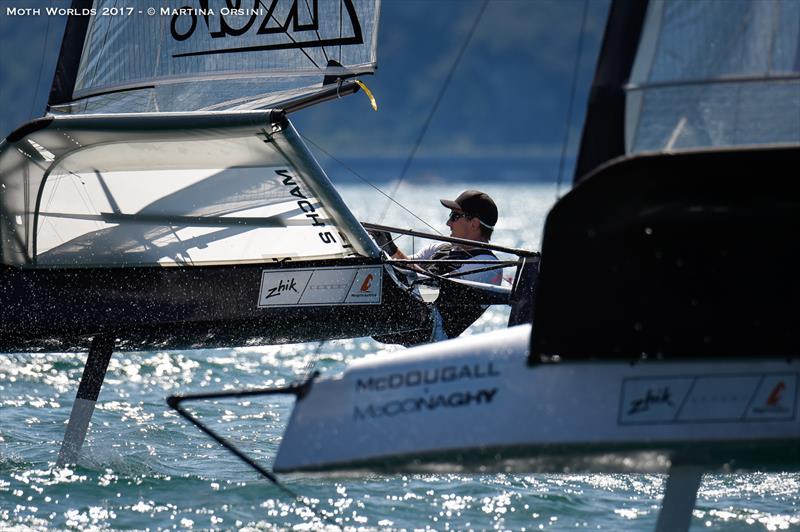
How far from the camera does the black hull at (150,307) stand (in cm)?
485

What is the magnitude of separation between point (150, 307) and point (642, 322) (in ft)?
7.81

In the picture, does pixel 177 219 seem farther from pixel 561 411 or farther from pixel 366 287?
pixel 561 411

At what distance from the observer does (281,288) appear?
5.00m

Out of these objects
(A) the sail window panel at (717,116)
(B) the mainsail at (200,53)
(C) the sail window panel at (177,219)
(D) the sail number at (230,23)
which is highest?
(D) the sail number at (230,23)

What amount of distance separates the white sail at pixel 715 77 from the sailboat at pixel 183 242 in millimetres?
1667

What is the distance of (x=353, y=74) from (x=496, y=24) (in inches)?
3600

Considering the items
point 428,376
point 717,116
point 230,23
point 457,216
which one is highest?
point 230,23

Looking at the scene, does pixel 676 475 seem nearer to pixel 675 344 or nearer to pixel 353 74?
pixel 675 344

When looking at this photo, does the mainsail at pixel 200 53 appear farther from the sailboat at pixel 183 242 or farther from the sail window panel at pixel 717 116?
the sail window panel at pixel 717 116

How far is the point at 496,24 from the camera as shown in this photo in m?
95.0

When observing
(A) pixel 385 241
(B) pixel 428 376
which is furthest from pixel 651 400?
(A) pixel 385 241

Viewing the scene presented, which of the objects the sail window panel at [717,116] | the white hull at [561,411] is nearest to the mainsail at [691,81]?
the sail window panel at [717,116]

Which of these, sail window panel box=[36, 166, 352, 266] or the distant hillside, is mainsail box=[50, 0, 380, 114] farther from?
the distant hillside

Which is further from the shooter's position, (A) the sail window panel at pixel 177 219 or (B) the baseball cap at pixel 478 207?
(B) the baseball cap at pixel 478 207
